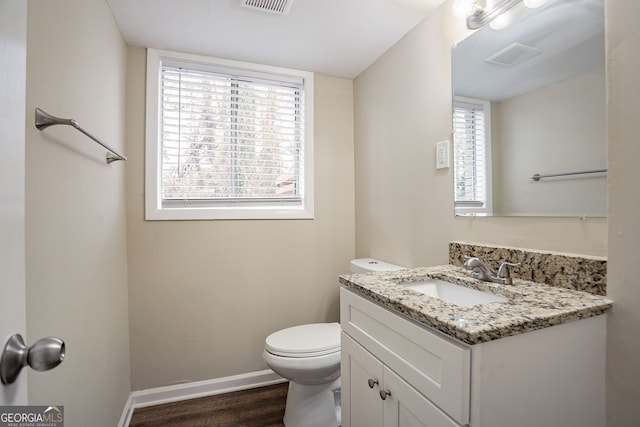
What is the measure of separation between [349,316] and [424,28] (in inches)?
59.2

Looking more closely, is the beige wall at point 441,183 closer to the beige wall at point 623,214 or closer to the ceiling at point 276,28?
the beige wall at point 623,214

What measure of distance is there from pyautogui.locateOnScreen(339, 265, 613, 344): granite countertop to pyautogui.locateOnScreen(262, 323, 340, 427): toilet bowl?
23.1 inches

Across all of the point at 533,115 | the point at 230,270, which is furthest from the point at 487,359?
the point at 230,270

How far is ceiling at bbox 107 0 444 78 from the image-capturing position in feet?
4.76

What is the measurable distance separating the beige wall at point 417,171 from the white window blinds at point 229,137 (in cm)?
53

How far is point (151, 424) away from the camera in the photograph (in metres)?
1.62

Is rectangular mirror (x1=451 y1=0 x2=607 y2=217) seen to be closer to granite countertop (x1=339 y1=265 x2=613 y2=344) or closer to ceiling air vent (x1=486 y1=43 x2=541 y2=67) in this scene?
ceiling air vent (x1=486 y1=43 x2=541 y2=67)

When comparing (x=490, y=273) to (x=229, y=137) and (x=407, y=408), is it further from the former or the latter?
(x=229, y=137)

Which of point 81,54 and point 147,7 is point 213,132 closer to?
point 147,7

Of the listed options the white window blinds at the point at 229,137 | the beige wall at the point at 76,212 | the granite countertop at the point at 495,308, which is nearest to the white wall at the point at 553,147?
the granite countertop at the point at 495,308

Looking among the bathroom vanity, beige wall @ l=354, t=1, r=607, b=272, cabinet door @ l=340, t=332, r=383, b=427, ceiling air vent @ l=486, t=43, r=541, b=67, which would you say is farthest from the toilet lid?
ceiling air vent @ l=486, t=43, r=541, b=67

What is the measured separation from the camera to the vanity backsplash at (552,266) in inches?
34.8

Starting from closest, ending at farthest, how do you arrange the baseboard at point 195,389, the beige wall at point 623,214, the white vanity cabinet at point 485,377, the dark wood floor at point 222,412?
the white vanity cabinet at point 485,377, the beige wall at point 623,214, the dark wood floor at point 222,412, the baseboard at point 195,389

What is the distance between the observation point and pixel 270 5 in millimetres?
1436
